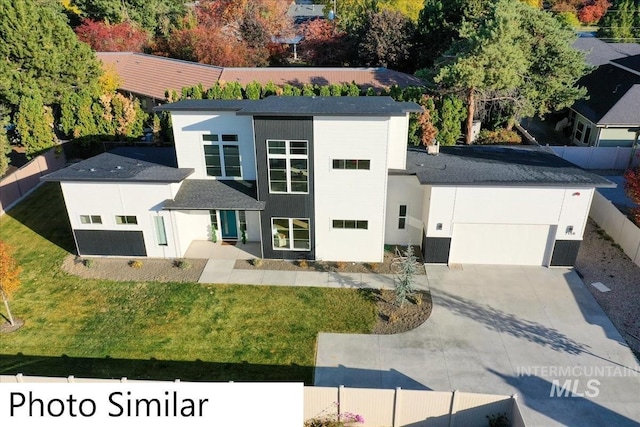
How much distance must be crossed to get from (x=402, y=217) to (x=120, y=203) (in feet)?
42.4

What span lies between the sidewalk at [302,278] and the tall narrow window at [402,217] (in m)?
2.86

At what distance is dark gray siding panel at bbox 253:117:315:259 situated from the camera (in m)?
18.8

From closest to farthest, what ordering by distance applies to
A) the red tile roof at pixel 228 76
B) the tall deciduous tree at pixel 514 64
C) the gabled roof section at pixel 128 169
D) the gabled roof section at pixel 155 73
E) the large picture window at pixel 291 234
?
1. the gabled roof section at pixel 128 169
2. the large picture window at pixel 291 234
3. the tall deciduous tree at pixel 514 64
4. the red tile roof at pixel 228 76
5. the gabled roof section at pixel 155 73

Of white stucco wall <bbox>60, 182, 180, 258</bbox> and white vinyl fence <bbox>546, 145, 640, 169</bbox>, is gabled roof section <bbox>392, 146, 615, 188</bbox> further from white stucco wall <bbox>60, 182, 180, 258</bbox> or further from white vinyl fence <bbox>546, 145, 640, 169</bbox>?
white stucco wall <bbox>60, 182, 180, 258</bbox>

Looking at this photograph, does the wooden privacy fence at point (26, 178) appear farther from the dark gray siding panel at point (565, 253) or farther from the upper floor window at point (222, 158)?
the dark gray siding panel at point (565, 253)

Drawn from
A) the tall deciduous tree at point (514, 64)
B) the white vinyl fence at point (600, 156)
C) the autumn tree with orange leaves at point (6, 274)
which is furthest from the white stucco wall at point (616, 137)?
the autumn tree with orange leaves at point (6, 274)

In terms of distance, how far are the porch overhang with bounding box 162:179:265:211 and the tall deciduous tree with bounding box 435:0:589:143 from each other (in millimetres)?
14380

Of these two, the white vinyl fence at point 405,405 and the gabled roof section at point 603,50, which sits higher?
the gabled roof section at point 603,50

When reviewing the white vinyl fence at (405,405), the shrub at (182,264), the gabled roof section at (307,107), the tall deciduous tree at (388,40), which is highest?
the tall deciduous tree at (388,40)

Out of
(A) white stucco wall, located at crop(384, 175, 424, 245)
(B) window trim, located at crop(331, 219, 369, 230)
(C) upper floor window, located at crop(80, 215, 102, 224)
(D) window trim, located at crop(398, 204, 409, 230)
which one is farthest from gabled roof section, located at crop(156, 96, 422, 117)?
(C) upper floor window, located at crop(80, 215, 102, 224)

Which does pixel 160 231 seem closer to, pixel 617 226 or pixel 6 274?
pixel 6 274

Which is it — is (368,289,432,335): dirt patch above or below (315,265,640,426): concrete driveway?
above

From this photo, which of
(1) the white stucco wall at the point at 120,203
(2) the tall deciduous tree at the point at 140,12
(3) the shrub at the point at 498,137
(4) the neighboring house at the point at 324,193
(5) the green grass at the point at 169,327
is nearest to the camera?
(5) the green grass at the point at 169,327

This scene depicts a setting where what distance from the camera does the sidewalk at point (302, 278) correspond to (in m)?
19.6
